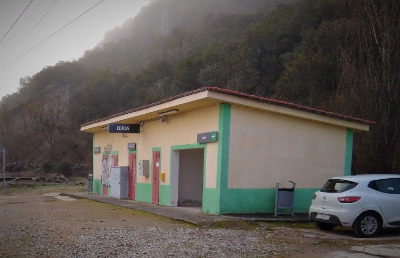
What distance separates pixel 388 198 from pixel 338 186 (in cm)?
116

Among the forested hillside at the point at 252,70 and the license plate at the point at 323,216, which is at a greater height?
the forested hillside at the point at 252,70

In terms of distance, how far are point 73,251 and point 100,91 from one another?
55.2 metres

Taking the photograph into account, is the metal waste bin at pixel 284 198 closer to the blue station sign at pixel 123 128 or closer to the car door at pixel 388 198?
the car door at pixel 388 198

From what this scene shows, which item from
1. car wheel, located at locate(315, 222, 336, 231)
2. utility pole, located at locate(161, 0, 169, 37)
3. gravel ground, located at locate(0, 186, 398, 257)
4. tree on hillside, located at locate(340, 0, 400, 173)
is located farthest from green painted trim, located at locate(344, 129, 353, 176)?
utility pole, located at locate(161, 0, 169, 37)

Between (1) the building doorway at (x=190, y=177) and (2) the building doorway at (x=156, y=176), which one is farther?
(1) the building doorway at (x=190, y=177)

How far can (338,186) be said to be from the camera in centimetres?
1031

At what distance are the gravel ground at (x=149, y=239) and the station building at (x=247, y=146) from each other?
6.43 feet

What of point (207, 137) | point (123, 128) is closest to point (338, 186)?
point (207, 137)

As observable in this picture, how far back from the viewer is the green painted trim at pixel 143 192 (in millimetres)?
18016

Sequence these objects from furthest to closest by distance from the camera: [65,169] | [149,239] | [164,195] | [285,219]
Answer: [65,169] < [164,195] < [285,219] < [149,239]

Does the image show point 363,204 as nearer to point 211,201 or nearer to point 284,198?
point 284,198

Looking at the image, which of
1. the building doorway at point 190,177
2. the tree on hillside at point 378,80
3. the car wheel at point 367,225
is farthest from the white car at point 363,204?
the tree on hillside at point 378,80

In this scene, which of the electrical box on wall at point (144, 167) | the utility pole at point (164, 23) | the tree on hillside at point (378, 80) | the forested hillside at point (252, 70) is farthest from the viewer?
the utility pole at point (164, 23)

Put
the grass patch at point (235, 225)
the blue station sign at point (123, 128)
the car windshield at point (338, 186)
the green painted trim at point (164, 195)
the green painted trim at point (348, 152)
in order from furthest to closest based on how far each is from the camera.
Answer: the blue station sign at point (123, 128) < the green painted trim at point (164, 195) < the green painted trim at point (348, 152) < the grass patch at point (235, 225) < the car windshield at point (338, 186)
